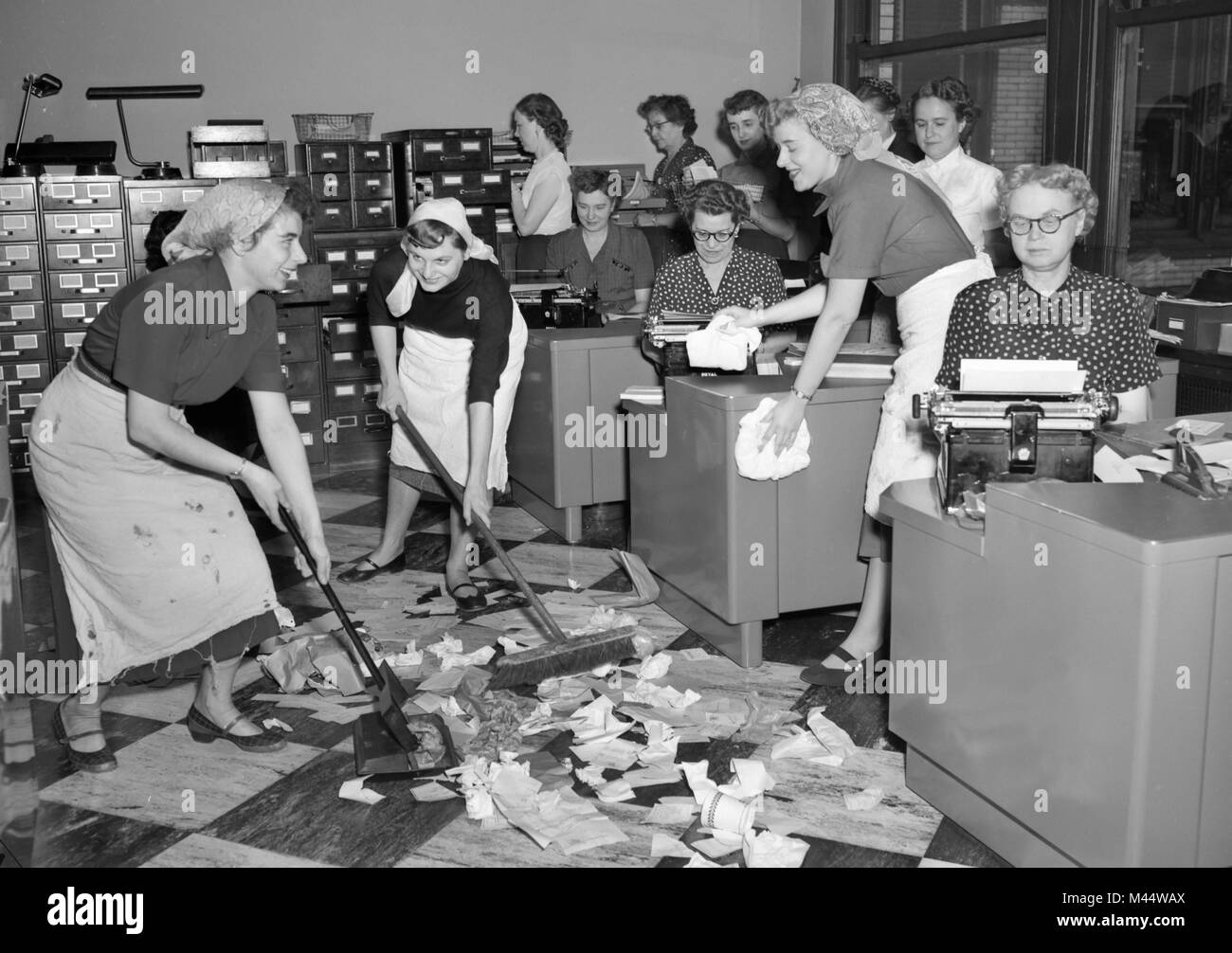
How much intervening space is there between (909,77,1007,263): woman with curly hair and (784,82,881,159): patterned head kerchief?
1.77m

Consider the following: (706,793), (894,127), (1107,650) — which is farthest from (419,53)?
(1107,650)

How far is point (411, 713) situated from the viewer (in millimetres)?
3107

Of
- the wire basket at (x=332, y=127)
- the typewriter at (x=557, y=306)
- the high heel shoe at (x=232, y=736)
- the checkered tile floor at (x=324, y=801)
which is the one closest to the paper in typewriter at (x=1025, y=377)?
the checkered tile floor at (x=324, y=801)

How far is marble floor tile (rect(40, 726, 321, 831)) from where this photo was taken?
2.62 metres

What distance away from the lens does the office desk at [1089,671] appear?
73.5 inches

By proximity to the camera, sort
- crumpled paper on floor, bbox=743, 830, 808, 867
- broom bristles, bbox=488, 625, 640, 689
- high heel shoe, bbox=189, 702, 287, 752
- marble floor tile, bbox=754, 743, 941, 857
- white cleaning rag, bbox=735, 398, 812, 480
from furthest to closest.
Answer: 1. white cleaning rag, bbox=735, 398, 812, 480
2. broom bristles, bbox=488, 625, 640, 689
3. high heel shoe, bbox=189, 702, 287, 752
4. marble floor tile, bbox=754, 743, 941, 857
5. crumpled paper on floor, bbox=743, 830, 808, 867

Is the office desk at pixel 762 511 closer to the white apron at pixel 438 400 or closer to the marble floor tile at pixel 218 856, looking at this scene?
the white apron at pixel 438 400

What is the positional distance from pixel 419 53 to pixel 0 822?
5.44m

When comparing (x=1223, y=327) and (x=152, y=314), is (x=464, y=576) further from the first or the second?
(x=1223, y=327)

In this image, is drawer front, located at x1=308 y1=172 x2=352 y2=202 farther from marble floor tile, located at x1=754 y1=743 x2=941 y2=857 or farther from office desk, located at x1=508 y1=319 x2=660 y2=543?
marble floor tile, located at x1=754 y1=743 x2=941 y2=857

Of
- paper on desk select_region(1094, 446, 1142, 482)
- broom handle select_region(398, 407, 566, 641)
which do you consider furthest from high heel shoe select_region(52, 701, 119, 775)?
paper on desk select_region(1094, 446, 1142, 482)

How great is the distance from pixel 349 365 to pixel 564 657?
132 inches

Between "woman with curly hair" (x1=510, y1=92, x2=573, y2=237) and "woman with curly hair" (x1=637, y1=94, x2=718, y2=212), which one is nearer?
"woman with curly hair" (x1=510, y1=92, x2=573, y2=237)

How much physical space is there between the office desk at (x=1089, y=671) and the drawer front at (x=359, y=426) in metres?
4.18
